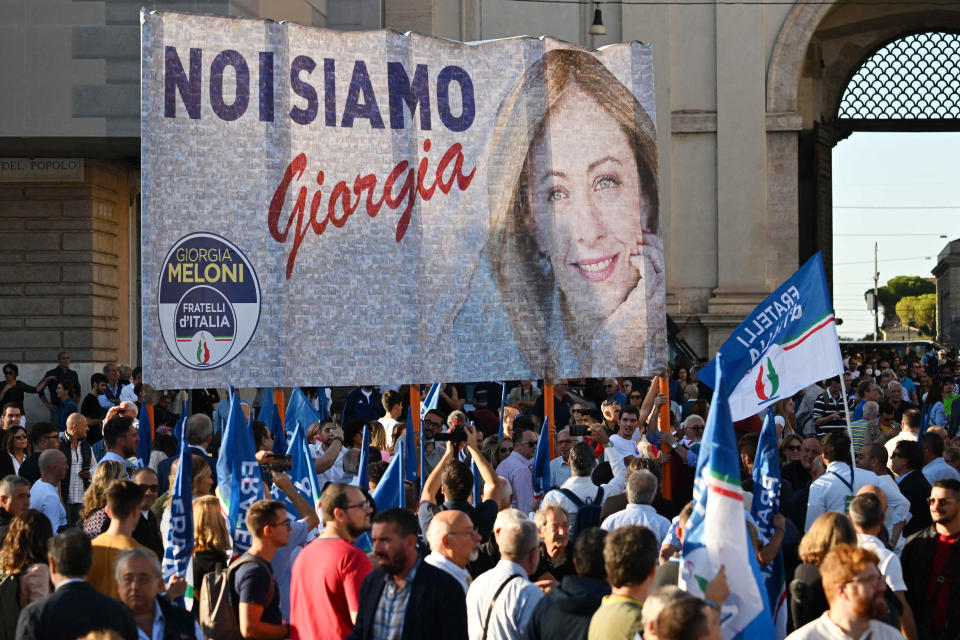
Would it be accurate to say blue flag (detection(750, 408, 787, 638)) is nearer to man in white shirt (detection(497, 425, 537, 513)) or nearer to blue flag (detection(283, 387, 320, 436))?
man in white shirt (detection(497, 425, 537, 513))

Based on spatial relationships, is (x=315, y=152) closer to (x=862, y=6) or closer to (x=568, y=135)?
(x=568, y=135)

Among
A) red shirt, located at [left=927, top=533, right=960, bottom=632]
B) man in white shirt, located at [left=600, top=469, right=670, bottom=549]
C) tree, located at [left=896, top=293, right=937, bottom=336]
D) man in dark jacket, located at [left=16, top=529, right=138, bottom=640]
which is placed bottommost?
red shirt, located at [left=927, top=533, right=960, bottom=632]

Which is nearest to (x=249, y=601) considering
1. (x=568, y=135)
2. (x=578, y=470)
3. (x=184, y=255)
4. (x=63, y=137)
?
(x=578, y=470)

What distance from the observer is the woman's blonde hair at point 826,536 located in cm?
653

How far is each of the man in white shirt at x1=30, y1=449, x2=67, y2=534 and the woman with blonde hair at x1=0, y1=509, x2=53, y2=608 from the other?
2.43 meters

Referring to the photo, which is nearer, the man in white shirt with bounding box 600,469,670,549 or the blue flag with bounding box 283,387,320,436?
the man in white shirt with bounding box 600,469,670,549

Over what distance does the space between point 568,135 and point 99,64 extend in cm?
1056

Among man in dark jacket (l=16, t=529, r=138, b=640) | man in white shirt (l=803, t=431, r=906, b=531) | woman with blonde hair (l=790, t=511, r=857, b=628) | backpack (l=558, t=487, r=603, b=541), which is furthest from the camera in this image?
man in white shirt (l=803, t=431, r=906, b=531)

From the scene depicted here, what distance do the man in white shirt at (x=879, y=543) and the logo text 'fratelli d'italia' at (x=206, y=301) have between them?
5.83 metres

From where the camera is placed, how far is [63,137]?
69.1ft

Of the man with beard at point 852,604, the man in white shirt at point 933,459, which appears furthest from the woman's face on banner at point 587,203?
the man with beard at point 852,604

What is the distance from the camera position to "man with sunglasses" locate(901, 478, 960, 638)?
7582 mm

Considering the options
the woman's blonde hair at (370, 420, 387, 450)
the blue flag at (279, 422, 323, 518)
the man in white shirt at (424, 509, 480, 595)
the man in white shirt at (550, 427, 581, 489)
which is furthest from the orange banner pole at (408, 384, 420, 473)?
the man in white shirt at (424, 509, 480, 595)

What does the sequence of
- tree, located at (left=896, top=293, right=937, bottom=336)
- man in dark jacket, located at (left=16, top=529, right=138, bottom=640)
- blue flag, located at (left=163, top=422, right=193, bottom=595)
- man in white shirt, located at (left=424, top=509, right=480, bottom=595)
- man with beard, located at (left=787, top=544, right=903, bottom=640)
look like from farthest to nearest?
1. tree, located at (left=896, top=293, right=937, bottom=336)
2. blue flag, located at (left=163, top=422, right=193, bottom=595)
3. man in white shirt, located at (left=424, top=509, right=480, bottom=595)
4. man in dark jacket, located at (left=16, top=529, right=138, bottom=640)
5. man with beard, located at (left=787, top=544, right=903, bottom=640)
